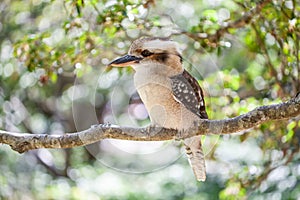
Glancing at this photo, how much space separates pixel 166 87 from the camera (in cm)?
296

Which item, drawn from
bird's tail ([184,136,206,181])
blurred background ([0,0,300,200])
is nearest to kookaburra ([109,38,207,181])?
bird's tail ([184,136,206,181])

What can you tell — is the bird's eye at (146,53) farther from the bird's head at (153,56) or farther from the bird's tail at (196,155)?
the bird's tail at (196,155)

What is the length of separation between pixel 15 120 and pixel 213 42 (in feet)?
8.47

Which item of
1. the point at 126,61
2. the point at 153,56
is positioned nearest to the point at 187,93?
the point at 153,56

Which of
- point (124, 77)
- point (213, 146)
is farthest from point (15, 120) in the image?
point (213, 146)

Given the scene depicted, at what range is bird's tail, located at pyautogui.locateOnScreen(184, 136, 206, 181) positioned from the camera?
118 inches

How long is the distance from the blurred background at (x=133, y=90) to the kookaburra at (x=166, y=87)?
769 mm

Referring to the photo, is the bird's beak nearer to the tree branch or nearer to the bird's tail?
the tree branch

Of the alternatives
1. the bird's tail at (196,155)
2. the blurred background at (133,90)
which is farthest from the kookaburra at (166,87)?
the blurred background at (133,90)

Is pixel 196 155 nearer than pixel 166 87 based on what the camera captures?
No

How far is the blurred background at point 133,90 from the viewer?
3939 mm

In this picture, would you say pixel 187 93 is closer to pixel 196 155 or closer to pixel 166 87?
pixel 166 87

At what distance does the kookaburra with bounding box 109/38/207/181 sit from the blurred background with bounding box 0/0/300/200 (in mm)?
769

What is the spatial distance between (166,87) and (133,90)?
40.6 inches
